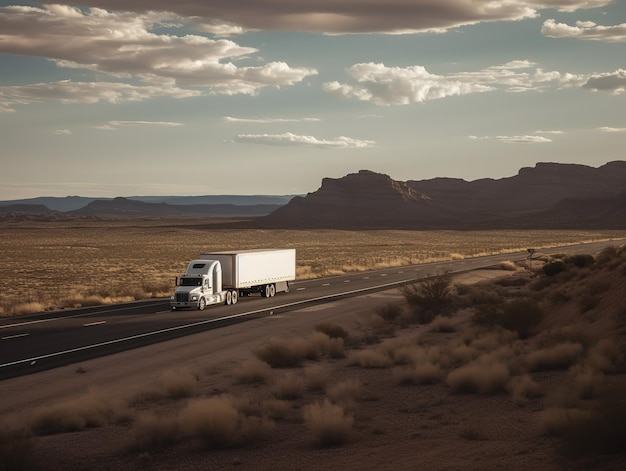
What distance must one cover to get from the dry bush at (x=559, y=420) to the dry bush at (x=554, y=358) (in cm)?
549

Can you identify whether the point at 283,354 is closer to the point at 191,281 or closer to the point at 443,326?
the point at 443,326

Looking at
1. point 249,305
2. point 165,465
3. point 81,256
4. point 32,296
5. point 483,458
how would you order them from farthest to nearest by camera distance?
point 81,256
point 32,296
point 249,305
point 165,465
point 483,458

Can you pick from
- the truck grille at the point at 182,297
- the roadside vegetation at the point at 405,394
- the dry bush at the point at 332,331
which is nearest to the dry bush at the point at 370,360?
the roadside vegetation at the point at 405,394

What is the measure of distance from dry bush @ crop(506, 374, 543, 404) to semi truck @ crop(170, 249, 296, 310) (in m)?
23.2

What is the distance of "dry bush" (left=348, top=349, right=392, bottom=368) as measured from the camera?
20.4m

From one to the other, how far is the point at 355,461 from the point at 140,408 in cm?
654

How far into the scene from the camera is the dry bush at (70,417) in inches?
585

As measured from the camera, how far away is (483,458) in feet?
36.2

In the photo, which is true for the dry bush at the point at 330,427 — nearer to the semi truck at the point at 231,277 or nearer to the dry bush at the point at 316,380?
the dry bush at the point at 316,380

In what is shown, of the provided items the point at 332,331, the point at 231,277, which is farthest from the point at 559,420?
the point at 231,277

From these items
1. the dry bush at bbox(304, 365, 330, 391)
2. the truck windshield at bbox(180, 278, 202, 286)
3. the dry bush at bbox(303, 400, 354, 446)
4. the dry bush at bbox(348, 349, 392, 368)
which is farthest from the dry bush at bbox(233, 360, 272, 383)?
the truck windshield at bbox(180, 278, 202, 286)

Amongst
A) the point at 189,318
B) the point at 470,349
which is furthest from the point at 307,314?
the point at 470,349

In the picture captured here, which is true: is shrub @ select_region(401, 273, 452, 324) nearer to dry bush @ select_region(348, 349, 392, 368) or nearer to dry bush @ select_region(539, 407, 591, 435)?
dry bush @ select_region(348, 349, 392, 368)

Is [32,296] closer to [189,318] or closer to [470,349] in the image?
[189,318]
